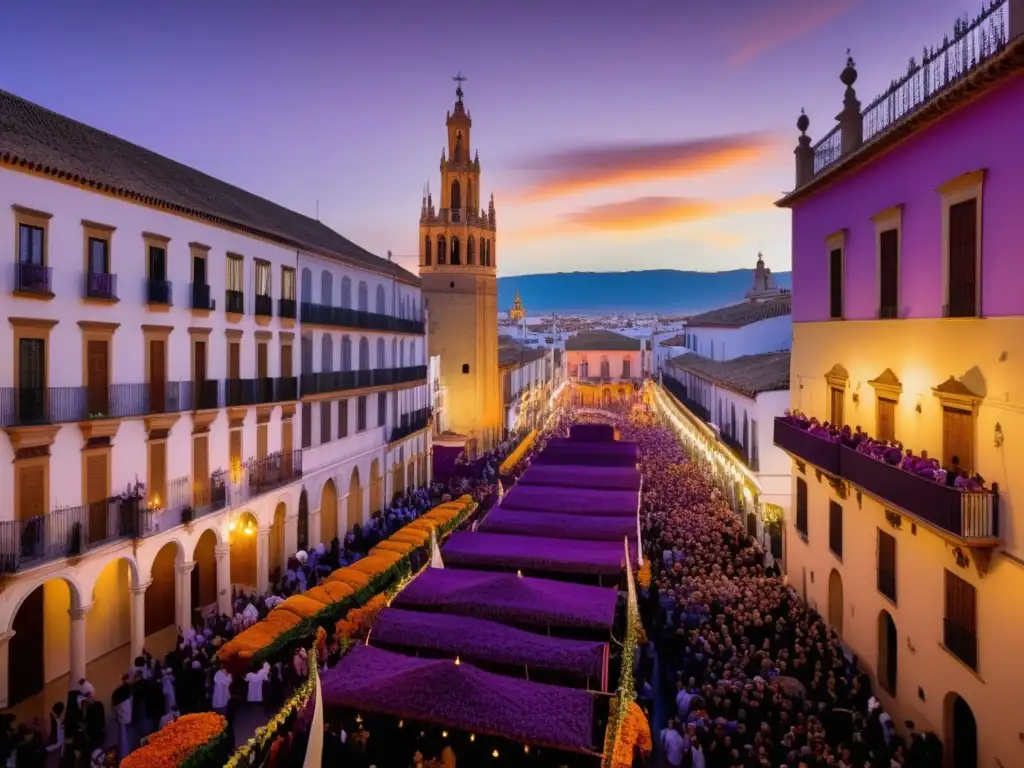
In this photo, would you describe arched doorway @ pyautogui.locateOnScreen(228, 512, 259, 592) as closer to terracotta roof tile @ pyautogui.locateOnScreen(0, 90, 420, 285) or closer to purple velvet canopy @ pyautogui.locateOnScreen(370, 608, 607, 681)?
terracotta roof tile @ pyautogui.locateOnScreen(0, 90, 420, 285)

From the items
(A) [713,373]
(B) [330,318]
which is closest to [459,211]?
(A) [713,373]

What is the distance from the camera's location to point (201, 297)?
22078 mm

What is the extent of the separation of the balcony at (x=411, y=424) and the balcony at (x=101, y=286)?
2020cm

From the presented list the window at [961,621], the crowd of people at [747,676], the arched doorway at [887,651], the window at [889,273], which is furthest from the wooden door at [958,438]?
the crowd of people at [747,676]

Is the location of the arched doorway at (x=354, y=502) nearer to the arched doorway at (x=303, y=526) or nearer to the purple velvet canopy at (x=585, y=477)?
the arched doorway at (x=303, y=526)

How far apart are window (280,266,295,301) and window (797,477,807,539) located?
16707mm

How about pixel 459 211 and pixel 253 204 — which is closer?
pixel 253 204

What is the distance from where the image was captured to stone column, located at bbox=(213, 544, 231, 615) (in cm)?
2248

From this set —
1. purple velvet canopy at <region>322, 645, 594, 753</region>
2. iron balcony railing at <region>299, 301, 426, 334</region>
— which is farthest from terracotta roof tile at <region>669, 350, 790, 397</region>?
purple velvet canopy at <region>322, 645, 594, 753</region>

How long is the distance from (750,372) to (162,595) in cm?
2309

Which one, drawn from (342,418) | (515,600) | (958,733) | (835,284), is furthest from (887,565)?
(342,418)

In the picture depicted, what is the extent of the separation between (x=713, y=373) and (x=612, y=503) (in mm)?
15145

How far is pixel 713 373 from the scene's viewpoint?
1596 inches

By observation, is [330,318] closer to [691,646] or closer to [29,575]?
[29,575]
